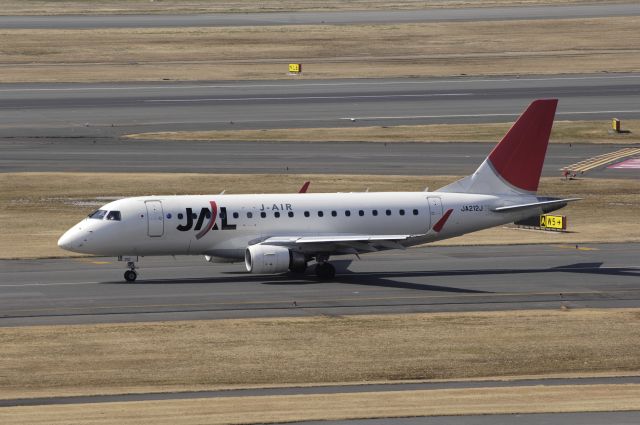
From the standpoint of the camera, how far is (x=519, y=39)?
152m

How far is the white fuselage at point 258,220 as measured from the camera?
185ft

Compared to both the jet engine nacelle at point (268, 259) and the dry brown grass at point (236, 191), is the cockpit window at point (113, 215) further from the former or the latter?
the dry brown grass at point (236, 191)

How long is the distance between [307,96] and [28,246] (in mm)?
55174

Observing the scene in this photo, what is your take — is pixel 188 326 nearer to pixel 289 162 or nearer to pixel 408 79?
pixel 289 162

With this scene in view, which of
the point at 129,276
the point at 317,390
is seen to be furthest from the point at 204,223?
the point at 317,390

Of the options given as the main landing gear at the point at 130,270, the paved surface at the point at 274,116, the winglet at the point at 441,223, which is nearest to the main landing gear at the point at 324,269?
the winglet at the point at 441,223

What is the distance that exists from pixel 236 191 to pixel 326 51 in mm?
67536

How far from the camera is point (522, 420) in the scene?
34.9 meters

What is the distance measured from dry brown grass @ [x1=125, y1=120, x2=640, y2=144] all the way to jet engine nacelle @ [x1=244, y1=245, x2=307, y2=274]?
41.9 metres

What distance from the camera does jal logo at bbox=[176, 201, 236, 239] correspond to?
56562 millimetres

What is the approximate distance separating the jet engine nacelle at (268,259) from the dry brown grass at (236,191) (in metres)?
13.8

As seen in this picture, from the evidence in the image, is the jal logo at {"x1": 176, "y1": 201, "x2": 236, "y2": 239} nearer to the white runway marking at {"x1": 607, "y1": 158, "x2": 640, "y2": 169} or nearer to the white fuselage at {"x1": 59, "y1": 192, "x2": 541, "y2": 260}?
the white fuselage at {"x1": 59, "y1": 192, "x2": 541, "y2": 260}

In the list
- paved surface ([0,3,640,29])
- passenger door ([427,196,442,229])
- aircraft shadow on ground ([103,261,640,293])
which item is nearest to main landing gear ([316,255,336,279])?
aircraft shadow on ground ([103,261,640,293])

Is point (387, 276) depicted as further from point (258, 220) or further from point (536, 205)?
point (536, 205)
